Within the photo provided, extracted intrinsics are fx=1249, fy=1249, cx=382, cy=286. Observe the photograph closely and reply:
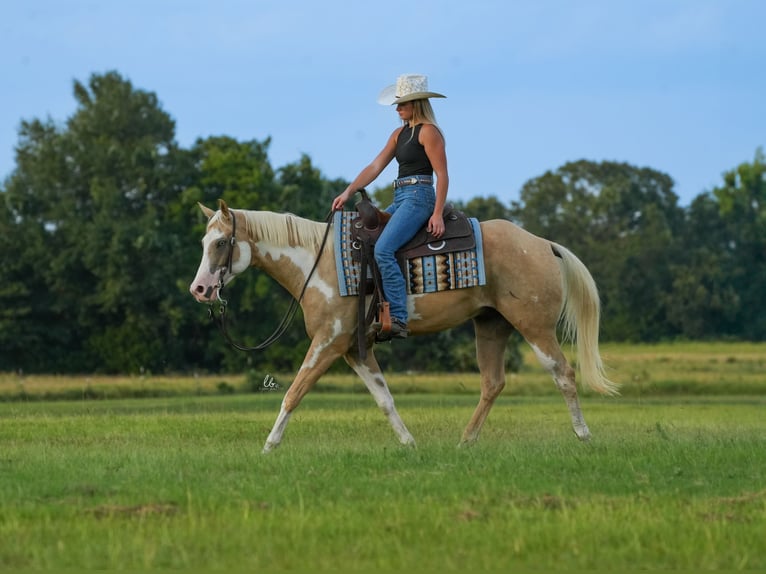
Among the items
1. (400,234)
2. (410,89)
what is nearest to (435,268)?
(400,234)

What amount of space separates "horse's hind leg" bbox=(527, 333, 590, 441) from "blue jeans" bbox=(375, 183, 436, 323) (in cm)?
156

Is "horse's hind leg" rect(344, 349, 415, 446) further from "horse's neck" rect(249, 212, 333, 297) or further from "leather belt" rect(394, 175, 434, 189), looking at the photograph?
"leather belt" rect(394, 175, 434, 189)

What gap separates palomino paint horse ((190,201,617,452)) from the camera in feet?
40.8

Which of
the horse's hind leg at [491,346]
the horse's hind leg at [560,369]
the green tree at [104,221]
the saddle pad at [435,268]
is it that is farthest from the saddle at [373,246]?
the green tree at [104,221]

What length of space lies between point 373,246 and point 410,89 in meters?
1.65

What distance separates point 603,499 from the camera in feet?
27.1

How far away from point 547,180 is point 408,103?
98587 mm

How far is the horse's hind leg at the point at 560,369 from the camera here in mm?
13039

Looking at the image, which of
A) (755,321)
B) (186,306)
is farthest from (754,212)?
(186,306)

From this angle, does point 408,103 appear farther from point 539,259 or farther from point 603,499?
point 603,499

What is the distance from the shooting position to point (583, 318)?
13.6 metres

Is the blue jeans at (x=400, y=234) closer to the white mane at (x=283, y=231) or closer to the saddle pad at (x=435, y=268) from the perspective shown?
the saddle pad at (x=435, y=268)

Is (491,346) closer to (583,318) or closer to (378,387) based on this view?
(583,318)

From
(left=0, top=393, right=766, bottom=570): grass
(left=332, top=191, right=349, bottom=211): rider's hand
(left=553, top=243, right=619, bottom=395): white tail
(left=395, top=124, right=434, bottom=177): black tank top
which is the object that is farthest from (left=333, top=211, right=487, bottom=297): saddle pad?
(left=0, top=393, right=766, bottom=570): grass
